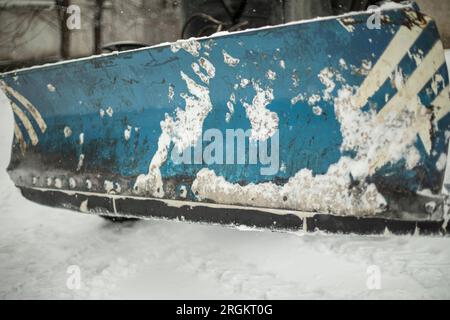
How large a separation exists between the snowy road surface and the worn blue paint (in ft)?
1.60

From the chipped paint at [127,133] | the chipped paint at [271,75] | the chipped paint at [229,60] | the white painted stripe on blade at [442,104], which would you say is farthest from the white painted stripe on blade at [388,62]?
the chipped paint at [127,133]

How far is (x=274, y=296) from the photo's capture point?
1936mm

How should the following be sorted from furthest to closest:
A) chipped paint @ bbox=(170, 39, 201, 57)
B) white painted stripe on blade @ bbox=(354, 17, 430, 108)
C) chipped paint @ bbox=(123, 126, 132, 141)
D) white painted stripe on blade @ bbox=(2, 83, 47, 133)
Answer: white painted stripe on blade @ bbox=(2, 83, 47, 133), chipped paint @ bbox=(123, 126, 132, 141), chipped paint @ bbox=(170, 39, 201, 57), white painted stripe on blade @ bbox=(354, 17, 430, 108)

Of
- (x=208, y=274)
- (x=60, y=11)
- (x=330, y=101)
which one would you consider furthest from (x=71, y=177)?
(x=60, y=11)

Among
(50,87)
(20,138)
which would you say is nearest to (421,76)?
(50,87)

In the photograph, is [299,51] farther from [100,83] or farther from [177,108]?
[100,83]

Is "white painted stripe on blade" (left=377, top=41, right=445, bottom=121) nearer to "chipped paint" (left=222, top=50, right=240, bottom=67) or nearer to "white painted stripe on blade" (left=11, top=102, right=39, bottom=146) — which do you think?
"chipped paint" (left=222, top=50, right=240, bottom=67)

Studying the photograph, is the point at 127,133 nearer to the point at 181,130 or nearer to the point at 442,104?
the point at 181,130

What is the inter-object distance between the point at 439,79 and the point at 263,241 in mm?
1588

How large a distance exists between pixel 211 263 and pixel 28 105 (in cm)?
184

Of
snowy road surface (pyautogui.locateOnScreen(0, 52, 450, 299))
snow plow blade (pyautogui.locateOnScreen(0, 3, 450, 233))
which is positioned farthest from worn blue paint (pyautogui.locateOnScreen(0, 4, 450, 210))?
snowy road surface (pyautogui.locateOnScreen(0, 52, 450, 299))

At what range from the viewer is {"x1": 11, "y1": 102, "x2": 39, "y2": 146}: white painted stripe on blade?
2777 mm

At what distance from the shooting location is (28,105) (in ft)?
9.21

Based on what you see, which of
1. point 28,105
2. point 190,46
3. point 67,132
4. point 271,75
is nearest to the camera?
point 271,75
